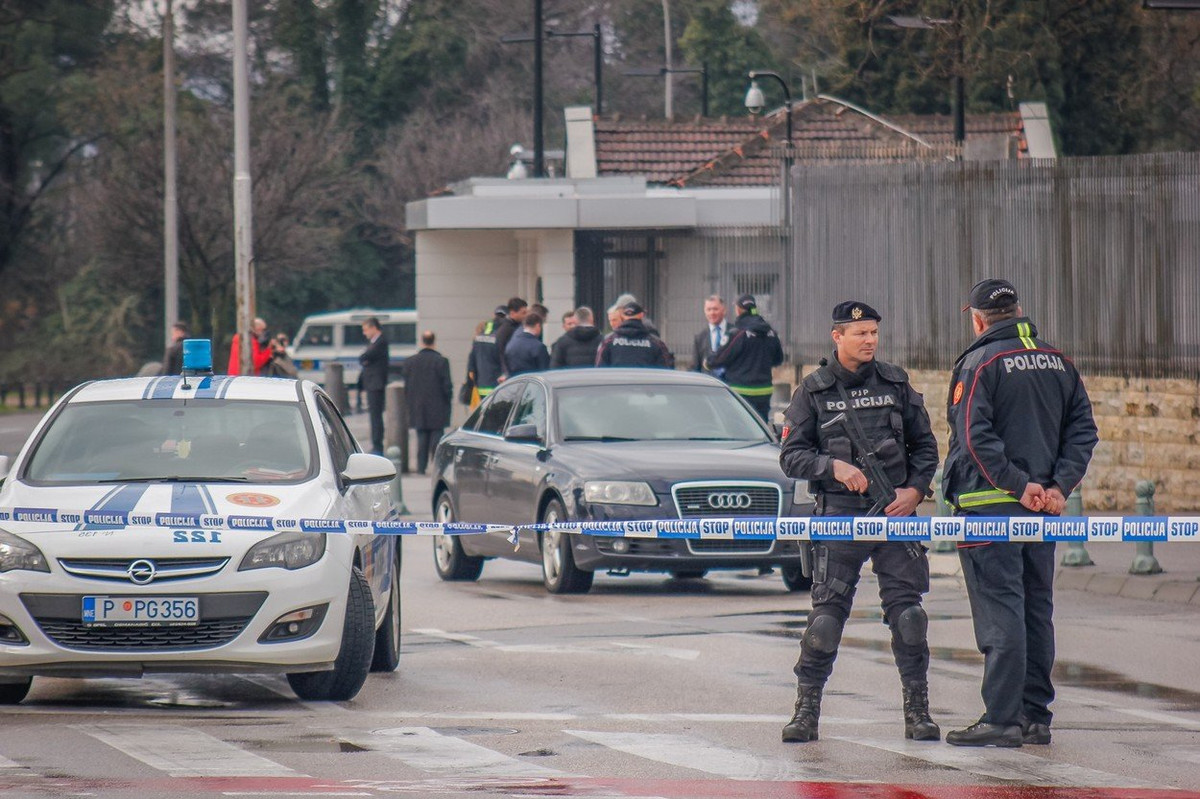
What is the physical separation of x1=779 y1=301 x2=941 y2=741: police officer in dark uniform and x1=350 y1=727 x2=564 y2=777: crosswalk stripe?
45.5 inches

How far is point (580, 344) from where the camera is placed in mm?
21109

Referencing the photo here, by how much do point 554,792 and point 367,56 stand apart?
61452 millimetres

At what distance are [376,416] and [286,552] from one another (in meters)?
19.0

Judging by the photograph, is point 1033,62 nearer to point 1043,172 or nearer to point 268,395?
point 1043,172

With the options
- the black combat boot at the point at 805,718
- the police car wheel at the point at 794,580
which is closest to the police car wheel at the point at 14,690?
the black combat boot at the point at 805,718

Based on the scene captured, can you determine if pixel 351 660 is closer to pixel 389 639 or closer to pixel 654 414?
pixel 389 639

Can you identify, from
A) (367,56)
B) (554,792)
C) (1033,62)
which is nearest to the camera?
(554,792)

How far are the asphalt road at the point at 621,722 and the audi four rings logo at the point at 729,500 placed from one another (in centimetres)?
97

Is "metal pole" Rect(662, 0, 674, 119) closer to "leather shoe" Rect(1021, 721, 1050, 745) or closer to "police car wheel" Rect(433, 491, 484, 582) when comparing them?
"police car wheel" Rect(433, 491, 484, 582)

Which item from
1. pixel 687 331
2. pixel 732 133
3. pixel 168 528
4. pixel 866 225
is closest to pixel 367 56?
pixel 732 133

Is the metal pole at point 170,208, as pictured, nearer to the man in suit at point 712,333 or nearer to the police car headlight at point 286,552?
the man in suit at point 712,333

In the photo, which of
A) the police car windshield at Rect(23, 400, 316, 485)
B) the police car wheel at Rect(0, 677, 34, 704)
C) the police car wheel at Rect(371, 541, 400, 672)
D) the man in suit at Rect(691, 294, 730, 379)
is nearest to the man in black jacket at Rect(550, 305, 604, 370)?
the man in suit at Rect(691, 294, 730, 379)

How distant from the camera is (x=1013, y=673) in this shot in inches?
327

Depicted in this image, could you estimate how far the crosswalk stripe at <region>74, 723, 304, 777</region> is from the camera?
773 centimetres
